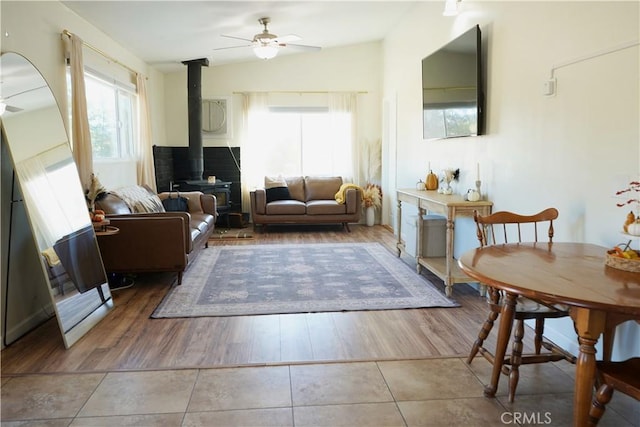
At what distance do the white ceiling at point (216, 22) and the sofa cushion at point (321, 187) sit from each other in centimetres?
202

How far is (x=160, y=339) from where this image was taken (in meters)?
2.87

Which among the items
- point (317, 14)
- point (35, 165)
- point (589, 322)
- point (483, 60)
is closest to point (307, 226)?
point (317, 14)

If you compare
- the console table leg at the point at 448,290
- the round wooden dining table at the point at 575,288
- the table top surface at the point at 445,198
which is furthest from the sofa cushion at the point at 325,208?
the round wooden dining table at the point at 575,288

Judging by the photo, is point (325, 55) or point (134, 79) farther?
point (325, 55)

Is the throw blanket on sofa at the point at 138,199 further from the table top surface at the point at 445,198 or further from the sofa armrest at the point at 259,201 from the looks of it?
the table top surface at the point at 445,198

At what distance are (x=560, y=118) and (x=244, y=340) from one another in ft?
7.71

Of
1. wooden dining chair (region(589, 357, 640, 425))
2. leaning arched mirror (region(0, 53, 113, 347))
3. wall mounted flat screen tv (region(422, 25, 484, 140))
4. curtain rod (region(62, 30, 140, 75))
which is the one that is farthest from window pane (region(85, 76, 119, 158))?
wooden dining chair (region(589, 357, 640, 425))

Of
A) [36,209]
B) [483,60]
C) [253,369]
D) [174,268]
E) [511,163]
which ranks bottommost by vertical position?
[253,369]

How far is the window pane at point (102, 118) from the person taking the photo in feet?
15.4

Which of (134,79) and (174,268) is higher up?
(134,79)

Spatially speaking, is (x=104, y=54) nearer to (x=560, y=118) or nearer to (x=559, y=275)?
(x=560, y=118)

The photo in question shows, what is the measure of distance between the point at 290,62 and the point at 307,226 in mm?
2641

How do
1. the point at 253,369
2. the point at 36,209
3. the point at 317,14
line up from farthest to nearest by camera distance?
the point at 317,14, the point at 36,209, the point at 253,369

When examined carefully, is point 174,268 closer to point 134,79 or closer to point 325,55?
point 134,79
